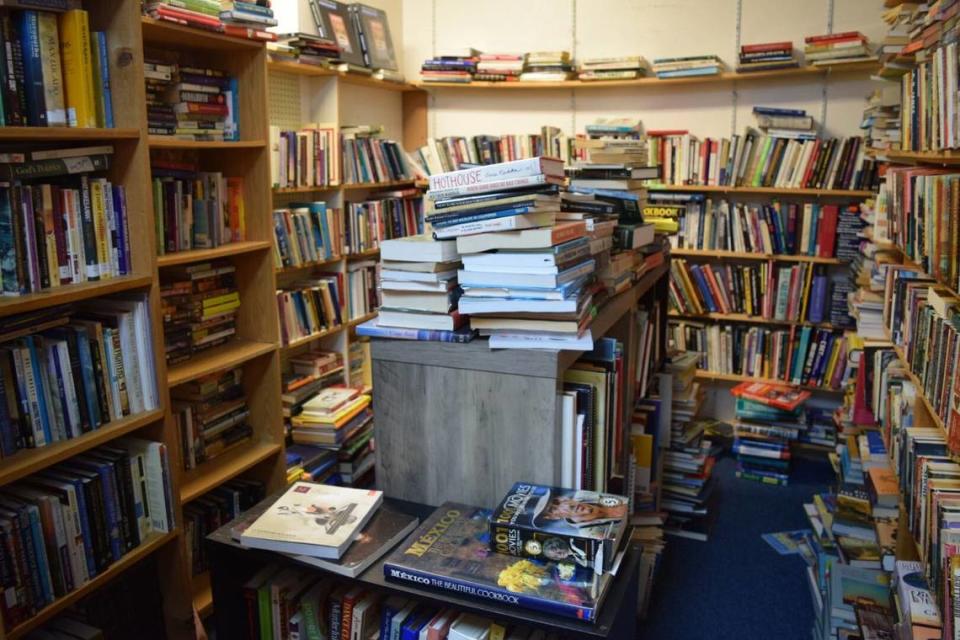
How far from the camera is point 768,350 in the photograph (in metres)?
4.12

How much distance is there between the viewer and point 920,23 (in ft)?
7.87

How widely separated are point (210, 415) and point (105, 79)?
114 centimetres

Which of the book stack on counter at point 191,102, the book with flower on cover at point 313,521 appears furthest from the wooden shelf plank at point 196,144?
the book with flower on cover at point 313,521

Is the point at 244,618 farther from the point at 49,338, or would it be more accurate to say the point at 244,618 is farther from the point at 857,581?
the point at 857,581

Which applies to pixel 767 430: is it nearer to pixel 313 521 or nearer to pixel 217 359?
pixel 217 359

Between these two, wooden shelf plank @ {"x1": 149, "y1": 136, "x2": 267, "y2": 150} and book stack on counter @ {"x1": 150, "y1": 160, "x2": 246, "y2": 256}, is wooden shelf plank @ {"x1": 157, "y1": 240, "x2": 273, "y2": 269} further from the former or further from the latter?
wooden shelf plank @ {"x1": 149, "y1": 136, "x2": 267, "y2": 150}

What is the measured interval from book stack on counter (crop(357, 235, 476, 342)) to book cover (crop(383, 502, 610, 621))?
425 millimetres

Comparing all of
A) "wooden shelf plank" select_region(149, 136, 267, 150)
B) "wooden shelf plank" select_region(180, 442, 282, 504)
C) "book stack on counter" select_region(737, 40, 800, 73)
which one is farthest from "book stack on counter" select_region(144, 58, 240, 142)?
"book stack on counter" select_region(737, 40, 800, 73)

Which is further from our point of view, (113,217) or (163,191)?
(163,191)

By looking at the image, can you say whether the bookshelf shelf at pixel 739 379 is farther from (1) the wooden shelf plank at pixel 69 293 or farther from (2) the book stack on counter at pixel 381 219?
(1) the wooden shelf plank at pixel 69 293

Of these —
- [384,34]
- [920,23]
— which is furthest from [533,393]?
[384,34]

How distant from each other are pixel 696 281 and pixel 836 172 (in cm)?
89

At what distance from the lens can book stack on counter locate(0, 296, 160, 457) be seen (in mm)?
1767

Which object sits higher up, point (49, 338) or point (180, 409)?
point (49, 338)
